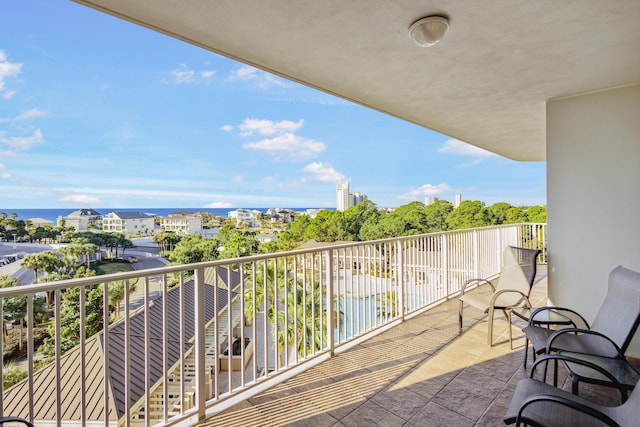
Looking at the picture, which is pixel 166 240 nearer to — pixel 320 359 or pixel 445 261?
pixel 445 261

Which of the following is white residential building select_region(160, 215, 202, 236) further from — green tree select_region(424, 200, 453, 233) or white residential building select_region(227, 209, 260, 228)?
green tree select_region(424, 200, 453, 233)

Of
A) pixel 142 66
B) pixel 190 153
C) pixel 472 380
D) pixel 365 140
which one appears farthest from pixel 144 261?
pixel 472 380

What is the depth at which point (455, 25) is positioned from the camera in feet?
7.30

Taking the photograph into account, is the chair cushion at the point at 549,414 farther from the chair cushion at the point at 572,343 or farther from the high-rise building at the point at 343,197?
the high-rise building at the point at 343,197

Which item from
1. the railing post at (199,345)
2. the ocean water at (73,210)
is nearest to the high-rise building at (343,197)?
the ocean water at (73,210)

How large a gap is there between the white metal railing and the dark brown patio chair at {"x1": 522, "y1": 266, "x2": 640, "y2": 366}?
1683 millimetres

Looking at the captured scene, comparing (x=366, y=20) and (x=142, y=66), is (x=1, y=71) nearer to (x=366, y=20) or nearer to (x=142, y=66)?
(x=142, y=66)

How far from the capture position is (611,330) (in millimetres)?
2359

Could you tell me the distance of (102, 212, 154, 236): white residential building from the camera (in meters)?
→ 32.1

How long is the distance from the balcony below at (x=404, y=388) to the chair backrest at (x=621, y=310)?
54cm

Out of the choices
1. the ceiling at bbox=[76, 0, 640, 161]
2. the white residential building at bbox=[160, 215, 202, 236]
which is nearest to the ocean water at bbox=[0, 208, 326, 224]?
the white residential building at bbox=[160, 215, 202, 236]

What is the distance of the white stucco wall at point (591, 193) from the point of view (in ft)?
10.3

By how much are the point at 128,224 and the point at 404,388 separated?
37.6 meters

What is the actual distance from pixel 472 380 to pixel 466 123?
3391 millimetres
